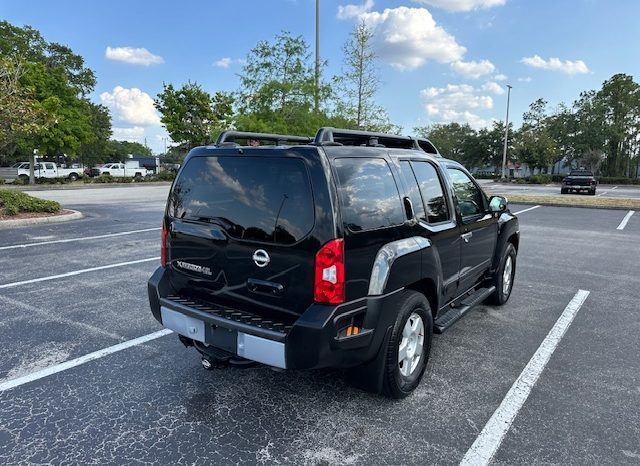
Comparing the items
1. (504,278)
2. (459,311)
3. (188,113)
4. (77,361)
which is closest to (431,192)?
(459,311)

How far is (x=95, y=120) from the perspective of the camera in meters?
49.7

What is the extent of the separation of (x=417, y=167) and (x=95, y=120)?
5450 cm

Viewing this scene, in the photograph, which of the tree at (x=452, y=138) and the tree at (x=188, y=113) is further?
the tree at (x=452, y=138)

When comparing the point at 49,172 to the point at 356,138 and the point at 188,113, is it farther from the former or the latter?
the point at 356,138

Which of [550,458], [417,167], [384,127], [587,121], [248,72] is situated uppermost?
[587,121]

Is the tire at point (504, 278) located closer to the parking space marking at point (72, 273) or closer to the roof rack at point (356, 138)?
the roof rack at point (356, 138)

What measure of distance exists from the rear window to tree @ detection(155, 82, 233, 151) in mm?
37078

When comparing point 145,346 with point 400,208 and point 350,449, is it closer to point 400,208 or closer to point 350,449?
point 350,449

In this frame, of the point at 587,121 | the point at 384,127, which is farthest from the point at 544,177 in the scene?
the point at 384,127

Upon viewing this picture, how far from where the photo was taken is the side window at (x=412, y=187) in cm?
334

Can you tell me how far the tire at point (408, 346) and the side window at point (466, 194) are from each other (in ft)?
4.57

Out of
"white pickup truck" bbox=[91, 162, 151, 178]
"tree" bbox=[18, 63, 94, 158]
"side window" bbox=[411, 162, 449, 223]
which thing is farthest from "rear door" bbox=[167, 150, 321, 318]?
"white pickup truck" bbox=[91, 162, 151, 178]

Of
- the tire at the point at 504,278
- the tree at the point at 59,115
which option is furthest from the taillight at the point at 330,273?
the tree at the point at 59,115

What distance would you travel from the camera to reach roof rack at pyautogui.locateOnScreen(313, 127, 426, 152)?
2943 millimetres
